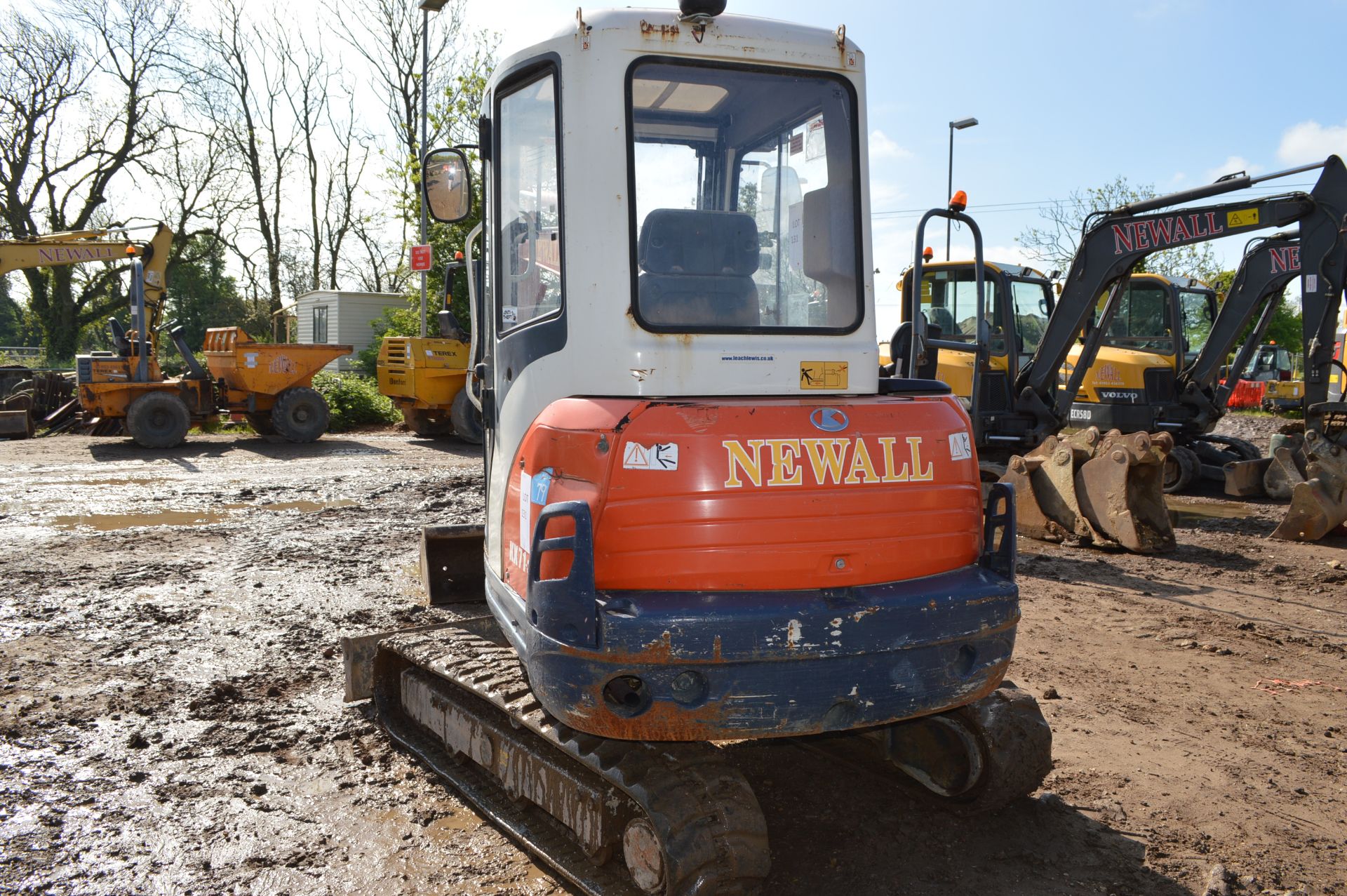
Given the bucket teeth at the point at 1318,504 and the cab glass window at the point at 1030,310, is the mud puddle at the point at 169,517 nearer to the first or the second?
the cab glass window at the point at 1030,310

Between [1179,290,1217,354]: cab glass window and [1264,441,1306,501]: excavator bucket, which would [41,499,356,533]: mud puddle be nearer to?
[1264,441,1306,501]: excavator bucket

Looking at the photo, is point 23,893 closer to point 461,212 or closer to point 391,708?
point 391,708

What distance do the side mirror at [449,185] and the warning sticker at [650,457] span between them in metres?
1.39

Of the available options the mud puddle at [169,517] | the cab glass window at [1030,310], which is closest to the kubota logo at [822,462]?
the mud puddle at [169,517]

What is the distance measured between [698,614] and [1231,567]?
24.1ft

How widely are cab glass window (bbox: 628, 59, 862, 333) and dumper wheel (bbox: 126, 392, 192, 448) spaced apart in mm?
14454

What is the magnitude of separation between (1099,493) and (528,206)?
723 cm

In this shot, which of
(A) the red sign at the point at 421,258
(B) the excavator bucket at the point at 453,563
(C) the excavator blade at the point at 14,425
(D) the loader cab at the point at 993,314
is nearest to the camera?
(B) the excavator bucket at the point at 453,563

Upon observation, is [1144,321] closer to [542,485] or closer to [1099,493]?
[1099,493]

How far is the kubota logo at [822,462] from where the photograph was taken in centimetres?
303

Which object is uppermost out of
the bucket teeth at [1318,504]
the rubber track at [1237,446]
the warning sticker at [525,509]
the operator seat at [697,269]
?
the operator seat at [697,269]

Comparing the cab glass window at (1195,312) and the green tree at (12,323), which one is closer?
the cab glass window at (1195,312)

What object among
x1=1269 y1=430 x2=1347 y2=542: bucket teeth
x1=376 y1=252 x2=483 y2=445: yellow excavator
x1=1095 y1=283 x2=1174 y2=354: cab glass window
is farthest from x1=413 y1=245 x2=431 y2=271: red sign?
x1=1269 y1=430 x2=1347 y2=542: bucket teeth

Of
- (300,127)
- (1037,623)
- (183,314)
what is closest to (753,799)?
(1037,623)
